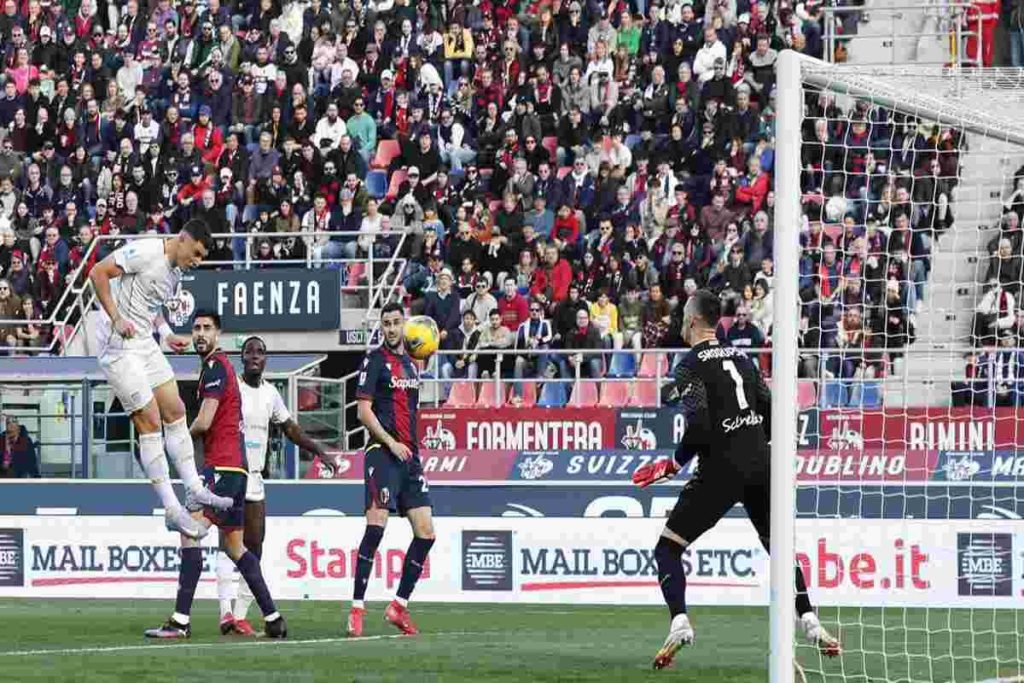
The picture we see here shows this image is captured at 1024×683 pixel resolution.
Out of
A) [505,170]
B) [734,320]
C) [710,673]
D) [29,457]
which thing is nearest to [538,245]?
[505,170]

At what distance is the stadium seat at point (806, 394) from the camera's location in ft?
77.3

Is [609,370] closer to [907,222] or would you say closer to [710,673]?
[907,222]

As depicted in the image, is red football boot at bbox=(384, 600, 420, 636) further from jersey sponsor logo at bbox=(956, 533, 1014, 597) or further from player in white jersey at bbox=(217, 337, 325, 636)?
jersey sponsor logo at bbox=(956, 533, 1014, 597)

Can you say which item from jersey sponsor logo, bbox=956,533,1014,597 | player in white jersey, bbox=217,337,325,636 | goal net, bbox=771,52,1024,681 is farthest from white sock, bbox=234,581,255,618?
jersey sponsor logo, bbox=956,533,1014,597

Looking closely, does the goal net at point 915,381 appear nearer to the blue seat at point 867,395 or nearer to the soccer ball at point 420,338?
the blue seat at point 867,395

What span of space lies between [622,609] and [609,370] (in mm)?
6981

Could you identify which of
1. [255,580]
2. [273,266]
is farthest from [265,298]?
[255,580]

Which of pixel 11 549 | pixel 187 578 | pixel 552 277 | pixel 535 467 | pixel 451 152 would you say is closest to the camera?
pixel 187 578

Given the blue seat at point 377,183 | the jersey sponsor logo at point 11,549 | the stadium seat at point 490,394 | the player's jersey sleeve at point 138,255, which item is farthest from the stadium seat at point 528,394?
the player's jersey sleeve at point 138,255

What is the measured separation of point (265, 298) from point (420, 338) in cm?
1307

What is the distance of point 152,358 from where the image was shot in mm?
14086

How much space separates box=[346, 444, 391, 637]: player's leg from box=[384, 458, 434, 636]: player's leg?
0.31 feet

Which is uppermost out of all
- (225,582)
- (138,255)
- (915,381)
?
(138,255)

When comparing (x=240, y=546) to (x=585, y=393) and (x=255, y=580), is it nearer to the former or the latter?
(x=255, y=580)
